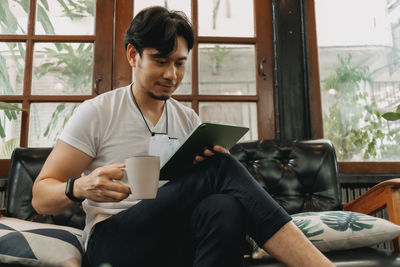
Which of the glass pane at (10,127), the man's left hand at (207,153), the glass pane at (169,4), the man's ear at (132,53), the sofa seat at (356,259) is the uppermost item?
the glass pane at (169,4)

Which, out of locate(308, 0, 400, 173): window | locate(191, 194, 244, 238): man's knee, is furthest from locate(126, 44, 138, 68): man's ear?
locate(308, 0, 400, 173): window

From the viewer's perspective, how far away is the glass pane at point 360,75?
205 centimetres

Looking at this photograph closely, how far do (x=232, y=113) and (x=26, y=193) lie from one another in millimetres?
1151

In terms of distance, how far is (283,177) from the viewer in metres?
1.57

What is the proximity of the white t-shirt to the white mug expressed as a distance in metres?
0.37

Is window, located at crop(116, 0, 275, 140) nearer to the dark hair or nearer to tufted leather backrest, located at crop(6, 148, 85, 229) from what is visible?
tufted leather backrest, located at crop(6, 148, 85, 229)

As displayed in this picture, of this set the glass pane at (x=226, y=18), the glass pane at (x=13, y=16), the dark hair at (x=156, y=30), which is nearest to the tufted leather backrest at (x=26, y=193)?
the dark hair at (x=156, y=30)

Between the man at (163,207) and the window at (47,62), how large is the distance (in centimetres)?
90

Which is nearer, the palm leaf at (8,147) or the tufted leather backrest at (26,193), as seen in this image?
the tufted leather backrest at (26,193)

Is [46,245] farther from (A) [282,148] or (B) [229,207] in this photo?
(A) [282,148]

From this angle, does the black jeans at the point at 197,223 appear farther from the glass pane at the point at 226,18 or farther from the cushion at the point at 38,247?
the glass pane at the point at 226,18

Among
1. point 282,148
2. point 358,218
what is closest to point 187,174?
point 358,218

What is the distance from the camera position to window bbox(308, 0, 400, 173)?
2039 millimetres

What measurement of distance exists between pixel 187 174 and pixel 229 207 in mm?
149
